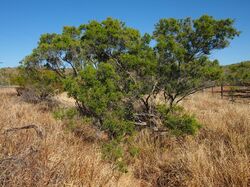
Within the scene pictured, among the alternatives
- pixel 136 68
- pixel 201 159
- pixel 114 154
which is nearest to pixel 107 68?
pixel 136 68

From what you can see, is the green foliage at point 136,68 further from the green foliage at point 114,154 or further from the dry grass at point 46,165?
the dry grass at point 46,165

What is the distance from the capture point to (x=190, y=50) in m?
7.13

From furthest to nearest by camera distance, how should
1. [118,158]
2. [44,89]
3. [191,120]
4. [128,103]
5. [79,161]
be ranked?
[44,89]
[128,103]
[191,120]
[118,158]
[79,161]

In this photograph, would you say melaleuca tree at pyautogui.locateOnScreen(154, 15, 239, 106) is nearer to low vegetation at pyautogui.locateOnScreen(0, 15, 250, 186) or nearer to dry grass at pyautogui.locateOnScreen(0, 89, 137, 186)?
low vegetation at pyautogui.locateOnScreen(0, 15, 250, 186)

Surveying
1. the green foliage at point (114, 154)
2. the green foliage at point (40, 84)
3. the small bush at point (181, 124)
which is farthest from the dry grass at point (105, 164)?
the green foliage at point (40, 84)

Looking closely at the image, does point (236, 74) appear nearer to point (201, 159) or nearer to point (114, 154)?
point (201, 159)

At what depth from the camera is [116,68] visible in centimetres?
702

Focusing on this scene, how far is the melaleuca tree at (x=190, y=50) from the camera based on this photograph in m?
6.87

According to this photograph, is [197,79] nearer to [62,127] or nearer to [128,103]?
[128,103]

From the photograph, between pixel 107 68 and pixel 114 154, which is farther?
pixel 107 68

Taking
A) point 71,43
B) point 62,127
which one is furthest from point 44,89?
point 62,127

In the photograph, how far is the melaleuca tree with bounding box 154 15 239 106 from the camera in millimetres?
6871

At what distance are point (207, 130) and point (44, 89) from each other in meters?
8.50

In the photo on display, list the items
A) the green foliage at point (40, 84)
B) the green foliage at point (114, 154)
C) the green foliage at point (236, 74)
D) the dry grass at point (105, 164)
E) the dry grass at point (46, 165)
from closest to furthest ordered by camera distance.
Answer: the dry grass at point (46, 165), the dry grass at point (105, 164), the green foliage at point (114, 154), the green foliage at point (236, 74), the green foliage at point (40, 84)
